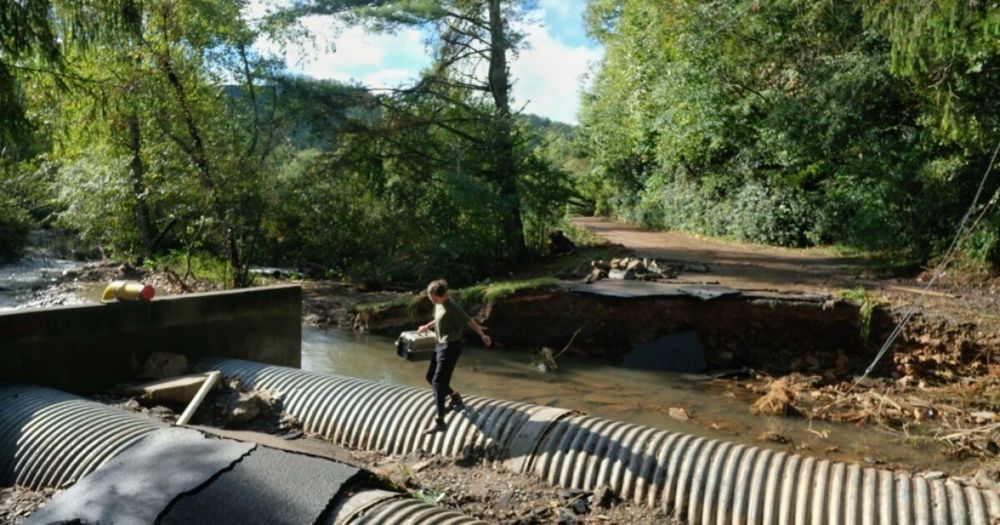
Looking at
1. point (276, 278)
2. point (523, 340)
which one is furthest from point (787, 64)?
point (276, 278)

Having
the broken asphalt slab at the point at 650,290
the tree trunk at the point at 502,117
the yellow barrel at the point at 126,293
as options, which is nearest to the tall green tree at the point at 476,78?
the tree trunk at the point at 502,117

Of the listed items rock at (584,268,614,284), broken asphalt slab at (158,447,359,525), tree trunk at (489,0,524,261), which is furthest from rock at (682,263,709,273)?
broken asphalt slab at (158,447,359,525)

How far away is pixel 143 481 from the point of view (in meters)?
4.59

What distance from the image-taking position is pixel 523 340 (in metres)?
14.2

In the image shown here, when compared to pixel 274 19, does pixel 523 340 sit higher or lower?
lower

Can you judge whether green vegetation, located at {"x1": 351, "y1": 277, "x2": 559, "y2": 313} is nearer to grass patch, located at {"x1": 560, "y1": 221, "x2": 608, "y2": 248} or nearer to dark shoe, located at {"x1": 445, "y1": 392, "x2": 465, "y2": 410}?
dark shoe, located at {"x1": 445, "y1": 392, "x2": 465, "y2": 410}

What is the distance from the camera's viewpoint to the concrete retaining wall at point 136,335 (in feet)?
25.4

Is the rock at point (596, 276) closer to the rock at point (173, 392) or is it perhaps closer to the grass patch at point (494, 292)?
the grass patch at point (494, 292)

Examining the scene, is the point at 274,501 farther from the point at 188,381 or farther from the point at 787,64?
the point at 787,64

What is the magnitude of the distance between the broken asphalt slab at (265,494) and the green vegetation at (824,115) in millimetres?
7605

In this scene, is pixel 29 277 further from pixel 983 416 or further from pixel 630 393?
pixel 983 416

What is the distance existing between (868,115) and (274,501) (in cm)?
1618

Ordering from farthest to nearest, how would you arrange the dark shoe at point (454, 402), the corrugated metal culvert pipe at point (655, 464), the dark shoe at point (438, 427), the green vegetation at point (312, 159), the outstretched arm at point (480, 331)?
the green vegetation at point (312, 159), the dark shoe at point (454, 402), the dark shoe at point (438, 427), the outstretched arm at point (480, 331), the corrugated metal culvert pipe at point (655, 464)

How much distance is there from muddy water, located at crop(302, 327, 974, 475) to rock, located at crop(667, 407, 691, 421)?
0.21 feet
